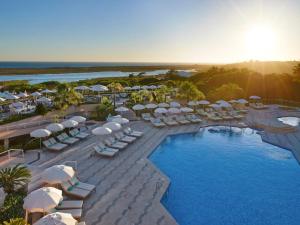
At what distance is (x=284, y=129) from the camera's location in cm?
1902

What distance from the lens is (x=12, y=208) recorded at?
25.9 feet

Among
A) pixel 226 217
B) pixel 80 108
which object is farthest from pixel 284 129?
pixel 80 108

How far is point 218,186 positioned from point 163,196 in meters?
2.68

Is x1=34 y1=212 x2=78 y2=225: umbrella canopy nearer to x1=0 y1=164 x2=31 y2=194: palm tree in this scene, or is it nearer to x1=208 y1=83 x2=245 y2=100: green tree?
x1=0 y1=164 x2=31 y2=194: palm tree

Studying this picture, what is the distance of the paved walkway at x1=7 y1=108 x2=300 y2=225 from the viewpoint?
27.8ft

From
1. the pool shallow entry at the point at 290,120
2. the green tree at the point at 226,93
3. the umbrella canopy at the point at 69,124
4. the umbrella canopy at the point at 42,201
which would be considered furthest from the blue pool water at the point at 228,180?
the green tree at the point at 226,93

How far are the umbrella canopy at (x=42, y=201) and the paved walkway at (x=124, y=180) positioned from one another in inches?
53.9

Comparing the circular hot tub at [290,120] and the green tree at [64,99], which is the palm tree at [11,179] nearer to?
the green tree at [64,99]

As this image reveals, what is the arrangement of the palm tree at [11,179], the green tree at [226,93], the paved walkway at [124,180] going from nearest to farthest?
1. the paved walkway at [124,180]
2. the palm tree at [11,179]
3. the green tree at [226,93]

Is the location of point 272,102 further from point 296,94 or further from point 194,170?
point 194,170

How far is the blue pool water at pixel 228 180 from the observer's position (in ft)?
29.6

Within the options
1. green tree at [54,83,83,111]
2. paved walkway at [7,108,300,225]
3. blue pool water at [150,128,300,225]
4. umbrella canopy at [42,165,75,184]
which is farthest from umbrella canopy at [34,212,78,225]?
green tree at [54,83,83,111]

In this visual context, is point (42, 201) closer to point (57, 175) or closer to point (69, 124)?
point (57, 175)

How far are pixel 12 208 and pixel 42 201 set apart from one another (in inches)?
53.2
